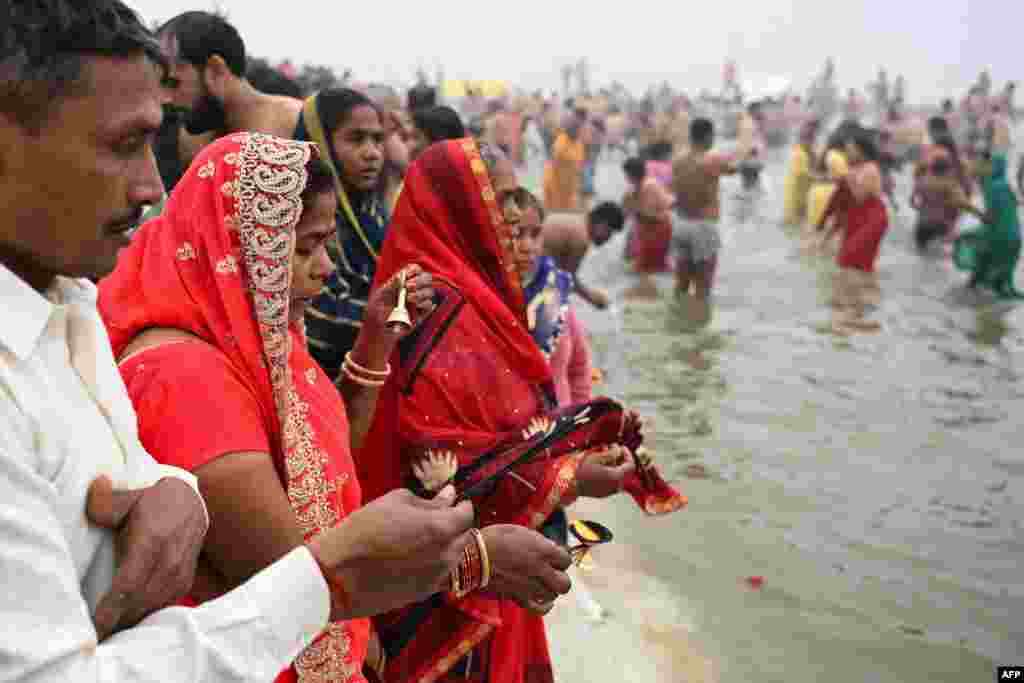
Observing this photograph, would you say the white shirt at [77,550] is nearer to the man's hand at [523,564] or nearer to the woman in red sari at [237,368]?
the woman in red sari at [237,368]

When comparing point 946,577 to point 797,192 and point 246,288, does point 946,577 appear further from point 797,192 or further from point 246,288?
point 797,192

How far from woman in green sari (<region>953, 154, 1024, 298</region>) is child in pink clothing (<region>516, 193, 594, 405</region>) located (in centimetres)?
830

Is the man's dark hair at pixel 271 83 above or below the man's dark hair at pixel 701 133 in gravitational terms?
above

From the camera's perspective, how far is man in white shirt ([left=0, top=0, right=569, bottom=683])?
85 cm

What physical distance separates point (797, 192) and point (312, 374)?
51.3 ft

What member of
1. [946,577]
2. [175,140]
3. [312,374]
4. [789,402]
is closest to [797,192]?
[789,402]

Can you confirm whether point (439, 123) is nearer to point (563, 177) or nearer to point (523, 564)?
point (523, 564)

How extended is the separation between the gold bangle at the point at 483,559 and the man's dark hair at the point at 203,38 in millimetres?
2435

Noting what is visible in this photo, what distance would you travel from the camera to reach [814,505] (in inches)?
204

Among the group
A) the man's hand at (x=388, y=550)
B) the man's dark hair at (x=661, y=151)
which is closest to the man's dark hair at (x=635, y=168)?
the man's dark hair at (x=661, y=151)

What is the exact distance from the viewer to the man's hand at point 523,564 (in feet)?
6.06

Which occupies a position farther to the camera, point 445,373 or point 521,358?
point 521,358

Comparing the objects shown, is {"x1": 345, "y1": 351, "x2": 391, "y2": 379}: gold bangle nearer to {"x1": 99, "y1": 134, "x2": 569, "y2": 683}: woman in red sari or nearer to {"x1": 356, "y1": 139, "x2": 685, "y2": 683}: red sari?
{"x1": 356, "y1": 139, "x2": 685, "y2": 683}: red sari

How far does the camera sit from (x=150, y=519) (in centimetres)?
96
